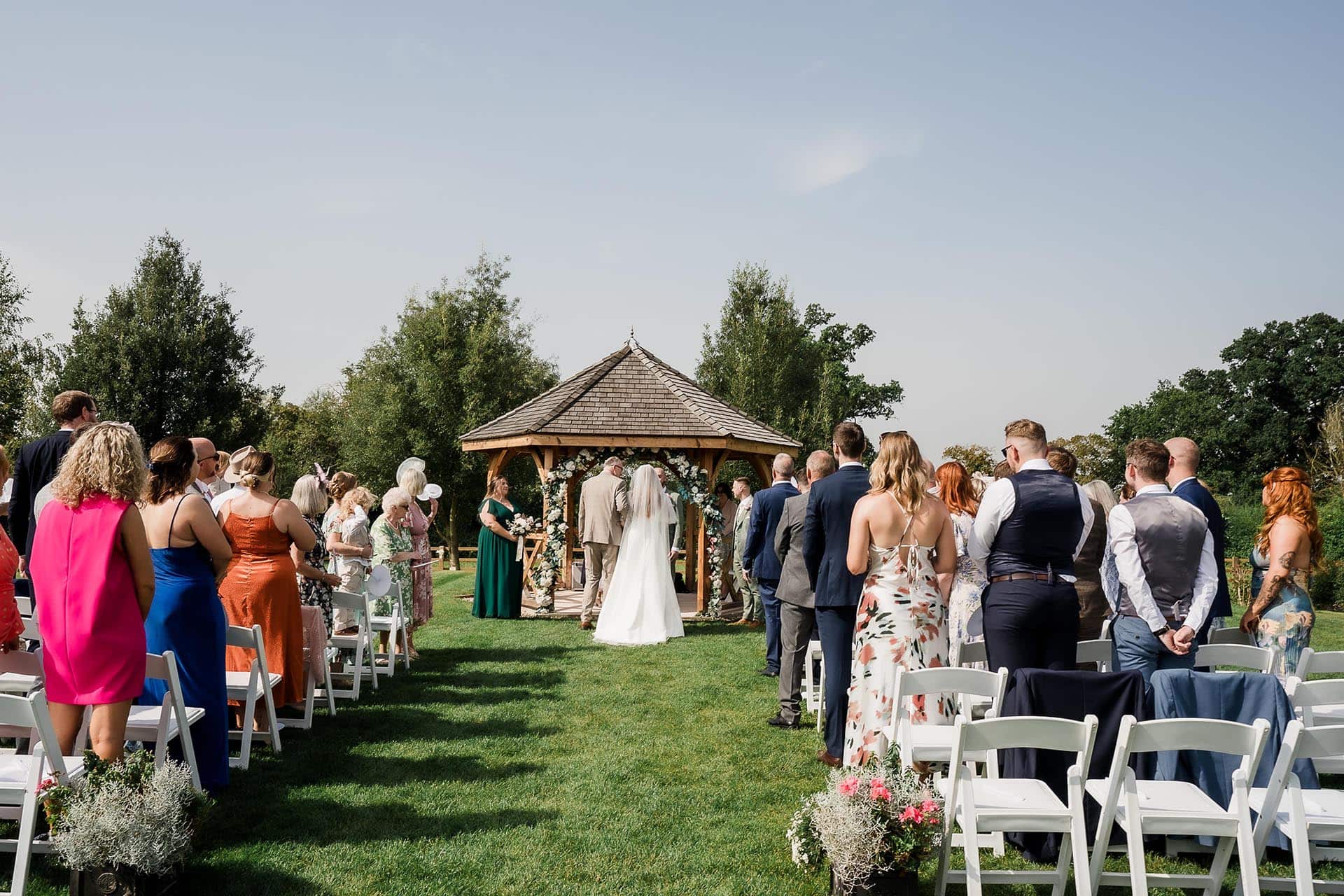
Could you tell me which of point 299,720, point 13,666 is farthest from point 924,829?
point 299,720

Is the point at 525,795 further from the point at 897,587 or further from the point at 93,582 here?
the point at 93,582

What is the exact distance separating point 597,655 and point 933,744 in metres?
6.60

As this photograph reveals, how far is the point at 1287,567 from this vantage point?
595 centimetres

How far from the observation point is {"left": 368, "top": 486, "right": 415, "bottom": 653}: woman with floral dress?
31.2ft

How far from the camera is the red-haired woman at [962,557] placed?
723cm

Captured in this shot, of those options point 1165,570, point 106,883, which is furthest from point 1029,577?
point 106,883

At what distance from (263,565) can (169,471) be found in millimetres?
1576

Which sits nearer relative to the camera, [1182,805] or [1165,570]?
[1182,805]

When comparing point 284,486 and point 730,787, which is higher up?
point 284,486

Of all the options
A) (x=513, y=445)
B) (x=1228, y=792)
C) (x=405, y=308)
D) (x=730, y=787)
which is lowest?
(x=730, y=787)

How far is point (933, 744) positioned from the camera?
464 centimetres

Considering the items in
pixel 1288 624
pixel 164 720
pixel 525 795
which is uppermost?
pixel 1288 624

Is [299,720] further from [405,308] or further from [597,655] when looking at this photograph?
[405,308]

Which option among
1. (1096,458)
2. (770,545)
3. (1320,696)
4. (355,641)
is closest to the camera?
(1320,696)
